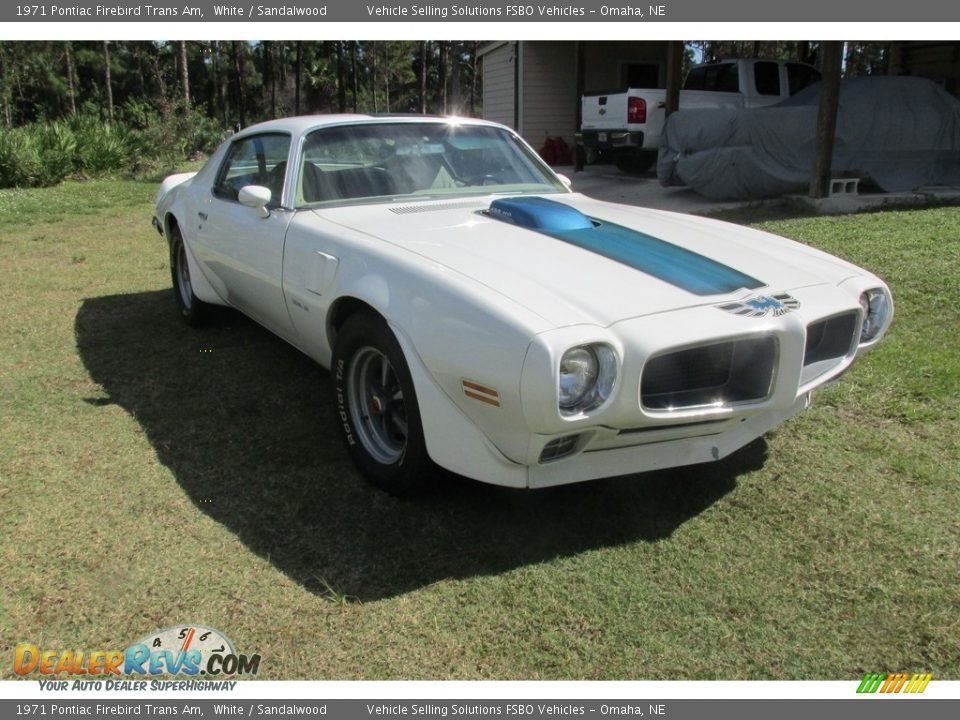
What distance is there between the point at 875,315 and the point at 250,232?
287 cm

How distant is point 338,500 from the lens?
312 centimetres

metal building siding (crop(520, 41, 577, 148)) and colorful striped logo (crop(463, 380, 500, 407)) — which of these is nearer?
colorful striped logo (crop(463, 380, 500, 407))

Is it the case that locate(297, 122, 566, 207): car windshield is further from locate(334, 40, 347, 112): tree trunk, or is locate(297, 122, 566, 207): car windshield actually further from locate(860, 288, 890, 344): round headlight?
locate(334, 40, 347, 112): tree trunk

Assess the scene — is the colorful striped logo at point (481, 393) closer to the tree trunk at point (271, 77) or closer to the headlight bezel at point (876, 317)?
the headlight bezel at point (876, 317)

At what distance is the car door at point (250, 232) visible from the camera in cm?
380

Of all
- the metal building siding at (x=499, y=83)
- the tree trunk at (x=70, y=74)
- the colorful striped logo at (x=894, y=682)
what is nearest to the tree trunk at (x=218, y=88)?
the tree trunk at (x=70, y=74)

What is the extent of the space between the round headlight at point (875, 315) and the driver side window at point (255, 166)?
2.65 m

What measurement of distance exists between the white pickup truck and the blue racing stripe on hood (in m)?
9.20

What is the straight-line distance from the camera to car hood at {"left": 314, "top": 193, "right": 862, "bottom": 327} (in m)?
2.58

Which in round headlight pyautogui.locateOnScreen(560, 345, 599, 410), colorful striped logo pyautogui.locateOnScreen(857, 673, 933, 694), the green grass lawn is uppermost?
round headlight pyautogui.locateOnScreen(560, 345, 599, 410)

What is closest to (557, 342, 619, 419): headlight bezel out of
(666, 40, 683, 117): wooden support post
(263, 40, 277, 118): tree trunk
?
(666, 40, 683, 117): wooden support post

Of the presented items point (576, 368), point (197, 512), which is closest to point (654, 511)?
point (576, 368)

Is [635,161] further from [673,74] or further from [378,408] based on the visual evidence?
[378,408]

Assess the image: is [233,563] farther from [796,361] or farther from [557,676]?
[796,361]
